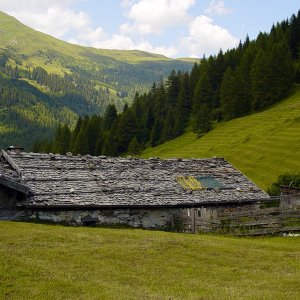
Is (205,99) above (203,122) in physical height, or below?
above

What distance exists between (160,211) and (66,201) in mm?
5704

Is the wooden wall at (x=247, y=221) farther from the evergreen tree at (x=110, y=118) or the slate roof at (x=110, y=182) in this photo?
the evergreen tree at (x=110, y=118)

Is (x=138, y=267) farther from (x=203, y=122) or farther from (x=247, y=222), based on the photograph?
(x=203, y=122)

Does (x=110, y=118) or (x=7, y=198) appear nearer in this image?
(x=7, y=198)

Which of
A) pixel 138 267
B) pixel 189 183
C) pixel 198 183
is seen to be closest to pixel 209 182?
pixel 198 183

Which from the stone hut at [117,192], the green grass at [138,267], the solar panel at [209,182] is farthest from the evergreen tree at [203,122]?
the green grass at [138,267]

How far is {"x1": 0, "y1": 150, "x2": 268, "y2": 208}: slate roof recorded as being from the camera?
24391 mm

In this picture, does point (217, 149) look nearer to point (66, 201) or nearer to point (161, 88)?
point (66, 201)

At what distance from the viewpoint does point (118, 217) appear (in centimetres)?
2516

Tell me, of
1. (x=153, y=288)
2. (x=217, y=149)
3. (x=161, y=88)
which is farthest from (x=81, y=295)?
(x=161, y=88)

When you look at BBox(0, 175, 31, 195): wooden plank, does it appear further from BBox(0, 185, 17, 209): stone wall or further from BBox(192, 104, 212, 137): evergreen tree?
BBox(192, 104, 212, 137): evergreen tree

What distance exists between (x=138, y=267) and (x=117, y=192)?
505 inches

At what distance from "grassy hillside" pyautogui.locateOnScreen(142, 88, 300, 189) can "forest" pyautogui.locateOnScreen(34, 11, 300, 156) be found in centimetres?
431

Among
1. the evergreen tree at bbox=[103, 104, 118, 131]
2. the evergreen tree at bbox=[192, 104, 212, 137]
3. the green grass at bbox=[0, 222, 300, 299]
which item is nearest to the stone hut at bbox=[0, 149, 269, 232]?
the green grass at bbox=[0, 222, 300, 299]
